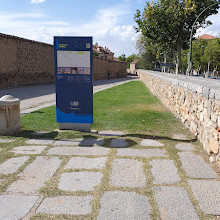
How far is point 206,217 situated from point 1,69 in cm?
1679

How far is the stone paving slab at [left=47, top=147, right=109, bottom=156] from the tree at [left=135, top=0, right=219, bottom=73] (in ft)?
70.1

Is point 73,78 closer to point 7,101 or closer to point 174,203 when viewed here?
point 7,101

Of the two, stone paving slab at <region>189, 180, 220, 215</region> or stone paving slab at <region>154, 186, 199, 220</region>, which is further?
stone paving slab at <region>189, 180, 220, 215</region>

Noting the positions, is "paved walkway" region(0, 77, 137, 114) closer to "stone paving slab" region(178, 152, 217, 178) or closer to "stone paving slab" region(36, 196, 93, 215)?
"stone paving slab" region(178, 152, 217, 178)

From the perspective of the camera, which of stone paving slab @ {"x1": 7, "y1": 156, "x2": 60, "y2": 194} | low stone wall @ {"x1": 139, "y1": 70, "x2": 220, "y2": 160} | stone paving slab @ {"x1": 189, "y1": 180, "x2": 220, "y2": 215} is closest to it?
stone paving slab @ {"x1": 189, "y1": 180, "x2": 220, "y2": 215}

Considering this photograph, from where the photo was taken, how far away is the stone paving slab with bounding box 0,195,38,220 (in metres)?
2.44

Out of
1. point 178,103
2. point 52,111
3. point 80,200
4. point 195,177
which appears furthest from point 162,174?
point 52,111

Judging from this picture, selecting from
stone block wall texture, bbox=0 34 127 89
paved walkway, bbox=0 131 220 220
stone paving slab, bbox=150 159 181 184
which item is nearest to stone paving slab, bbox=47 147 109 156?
paved walkway, bbox=0 131 220 220

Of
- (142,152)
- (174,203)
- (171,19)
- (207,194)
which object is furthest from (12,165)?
(171,19)

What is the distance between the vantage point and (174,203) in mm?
2664

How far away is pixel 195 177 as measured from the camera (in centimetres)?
330

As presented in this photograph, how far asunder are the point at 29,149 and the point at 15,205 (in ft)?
5.92

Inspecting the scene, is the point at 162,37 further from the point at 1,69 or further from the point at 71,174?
the point at 71,174

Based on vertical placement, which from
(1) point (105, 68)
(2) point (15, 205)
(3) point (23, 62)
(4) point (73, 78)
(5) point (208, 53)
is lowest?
(2) point (15, 205)
